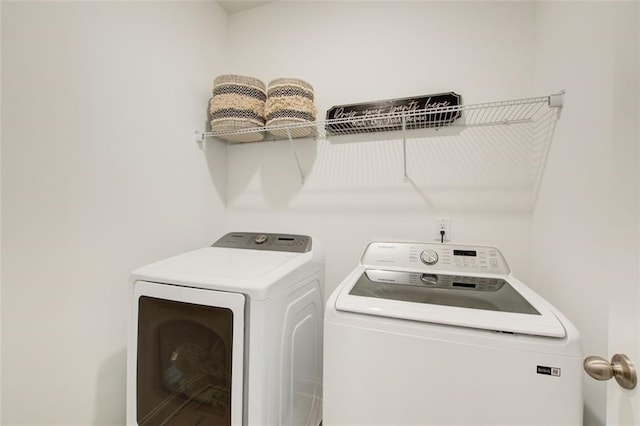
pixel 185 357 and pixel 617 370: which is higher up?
pixel 617 370

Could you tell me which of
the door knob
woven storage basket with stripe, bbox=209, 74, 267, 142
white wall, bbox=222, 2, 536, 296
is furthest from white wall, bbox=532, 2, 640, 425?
woven storage basket with stripe, bbox=209, 74, 267, 142

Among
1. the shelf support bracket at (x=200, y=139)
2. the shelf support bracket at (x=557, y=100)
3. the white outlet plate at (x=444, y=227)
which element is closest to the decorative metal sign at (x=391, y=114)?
the shelf support bracket at (x=557, y=100)

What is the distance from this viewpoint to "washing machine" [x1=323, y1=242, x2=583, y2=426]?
0.71 m

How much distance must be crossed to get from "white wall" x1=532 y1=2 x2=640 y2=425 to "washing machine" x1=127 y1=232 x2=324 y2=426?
0.94m

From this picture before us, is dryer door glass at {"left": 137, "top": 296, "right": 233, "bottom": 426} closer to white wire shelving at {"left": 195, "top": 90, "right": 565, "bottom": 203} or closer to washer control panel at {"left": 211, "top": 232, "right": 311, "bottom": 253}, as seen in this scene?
washer control panel at {"left": 211, "top": 232, "right": 311, "bottom": 253}

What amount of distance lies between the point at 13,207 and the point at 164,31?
3.77 ft

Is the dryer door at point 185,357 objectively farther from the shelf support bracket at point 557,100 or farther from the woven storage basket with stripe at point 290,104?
the shelf support bracket at point 557,100

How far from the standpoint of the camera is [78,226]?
1.13 meters

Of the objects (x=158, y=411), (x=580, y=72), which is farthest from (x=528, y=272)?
(x=158, y=411)

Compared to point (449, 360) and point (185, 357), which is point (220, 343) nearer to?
point (185, 357)

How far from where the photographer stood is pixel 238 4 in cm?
196

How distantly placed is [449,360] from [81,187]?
1.50 m

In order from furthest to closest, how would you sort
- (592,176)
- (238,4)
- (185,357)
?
(238,4)
(185,357)
(592,176)

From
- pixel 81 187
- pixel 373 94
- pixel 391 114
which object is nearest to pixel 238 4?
pixel 373 94
